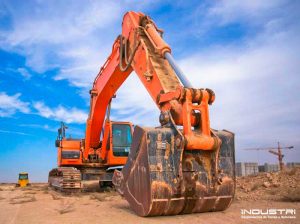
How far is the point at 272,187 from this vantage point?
8664 mm

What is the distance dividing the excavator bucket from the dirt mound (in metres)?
2.52

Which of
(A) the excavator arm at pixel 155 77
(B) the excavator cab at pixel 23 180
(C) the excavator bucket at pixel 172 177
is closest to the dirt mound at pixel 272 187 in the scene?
(C) the excavator bucket at pixel 172 177

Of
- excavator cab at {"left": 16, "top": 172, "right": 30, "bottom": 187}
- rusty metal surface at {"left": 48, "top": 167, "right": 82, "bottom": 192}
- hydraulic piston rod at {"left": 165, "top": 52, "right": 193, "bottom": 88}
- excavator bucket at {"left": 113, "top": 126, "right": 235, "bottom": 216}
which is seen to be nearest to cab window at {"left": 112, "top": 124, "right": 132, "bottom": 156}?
rusty metal surface at {"left": 48, "top": 167, "right": 82, "bottom": 192}

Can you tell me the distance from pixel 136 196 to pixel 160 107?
5.49ft

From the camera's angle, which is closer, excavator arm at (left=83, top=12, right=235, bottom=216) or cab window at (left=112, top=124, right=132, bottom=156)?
excavator arm at (left=83, top=12, right=235, bottom=216)

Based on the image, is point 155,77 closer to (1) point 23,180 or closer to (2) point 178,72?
(2) point 178,72

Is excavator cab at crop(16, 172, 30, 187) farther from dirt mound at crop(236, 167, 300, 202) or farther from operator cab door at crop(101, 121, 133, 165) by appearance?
dirt mound at crop(236, 167, 300, 202)

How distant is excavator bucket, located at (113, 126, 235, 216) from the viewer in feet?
15.8

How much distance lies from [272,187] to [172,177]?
4873 millimetres

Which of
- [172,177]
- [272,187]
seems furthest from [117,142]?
[172,177]

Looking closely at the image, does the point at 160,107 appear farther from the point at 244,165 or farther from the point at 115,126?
the point at 244,165

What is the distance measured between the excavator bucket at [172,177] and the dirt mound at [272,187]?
2.52 meters

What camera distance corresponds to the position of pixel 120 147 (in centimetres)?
1098

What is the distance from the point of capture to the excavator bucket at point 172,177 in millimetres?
4828
